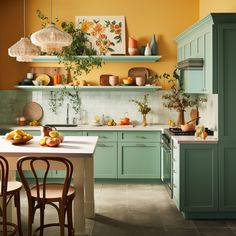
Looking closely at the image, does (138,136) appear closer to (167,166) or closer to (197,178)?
(167,166)

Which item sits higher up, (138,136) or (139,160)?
(138,136)

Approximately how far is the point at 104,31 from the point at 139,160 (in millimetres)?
2217

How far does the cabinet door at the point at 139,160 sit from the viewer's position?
6.56 m

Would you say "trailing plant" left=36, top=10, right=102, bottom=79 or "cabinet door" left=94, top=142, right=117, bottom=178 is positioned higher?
"trailing plant" left=36, top=10, right=102, bottom=79

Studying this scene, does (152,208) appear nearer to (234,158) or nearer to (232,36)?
(234,158)

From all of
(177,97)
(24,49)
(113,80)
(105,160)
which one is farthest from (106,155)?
(24,49)

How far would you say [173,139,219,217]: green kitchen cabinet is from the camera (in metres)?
4.86

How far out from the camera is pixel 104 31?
23.2ft

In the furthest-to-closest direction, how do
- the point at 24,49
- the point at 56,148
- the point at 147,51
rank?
1. the point at 147,51
2. the point at 24,49
3. the point at 56,148

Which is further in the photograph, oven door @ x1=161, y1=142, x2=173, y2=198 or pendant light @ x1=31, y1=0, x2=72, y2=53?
oven door @ x1=161, y1=142, x2=173, y2=198

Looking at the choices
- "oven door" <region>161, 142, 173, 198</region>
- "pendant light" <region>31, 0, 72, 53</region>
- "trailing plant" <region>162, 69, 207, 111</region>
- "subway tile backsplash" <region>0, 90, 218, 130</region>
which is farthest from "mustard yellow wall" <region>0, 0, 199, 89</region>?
"pendant light" <region>31, 0, 72, 53</region>

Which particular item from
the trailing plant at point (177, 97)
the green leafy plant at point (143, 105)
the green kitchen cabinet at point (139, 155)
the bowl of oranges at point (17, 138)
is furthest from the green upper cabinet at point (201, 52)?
the bowl of oranges at point (17, 138)

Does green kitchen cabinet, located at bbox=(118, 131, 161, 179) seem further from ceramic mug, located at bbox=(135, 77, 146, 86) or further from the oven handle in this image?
ceramic mug, located at bbox=(135, 77, 146, 86)

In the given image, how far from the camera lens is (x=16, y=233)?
4387mm
